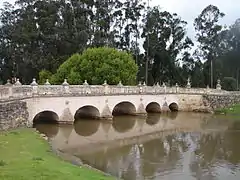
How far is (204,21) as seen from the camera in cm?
6481

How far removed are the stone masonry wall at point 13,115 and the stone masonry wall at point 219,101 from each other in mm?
28207

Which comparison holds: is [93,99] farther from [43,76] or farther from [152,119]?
[43,76]

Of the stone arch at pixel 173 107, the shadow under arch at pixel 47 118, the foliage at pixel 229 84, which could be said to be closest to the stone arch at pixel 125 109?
the stone arch at pixel 173 107

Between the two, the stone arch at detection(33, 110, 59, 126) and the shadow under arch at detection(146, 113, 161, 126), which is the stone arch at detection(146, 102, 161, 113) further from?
the stone arch at detection(33, 110, 59, 126)

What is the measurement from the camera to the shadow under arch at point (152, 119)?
124 feet

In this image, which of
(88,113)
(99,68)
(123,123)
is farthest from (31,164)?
(99,68)

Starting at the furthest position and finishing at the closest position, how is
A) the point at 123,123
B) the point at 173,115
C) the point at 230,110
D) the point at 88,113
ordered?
the point at 230,110 < the point at 173,115 < the point at 88,113 < the point at 123,123

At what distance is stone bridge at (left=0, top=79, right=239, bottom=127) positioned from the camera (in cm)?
2874

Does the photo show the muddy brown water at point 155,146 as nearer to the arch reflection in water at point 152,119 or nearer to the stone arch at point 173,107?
the arch reflection in water at point 152,119

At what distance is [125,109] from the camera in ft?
142

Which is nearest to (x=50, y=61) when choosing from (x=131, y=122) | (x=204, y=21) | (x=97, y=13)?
(x=97, y=13)

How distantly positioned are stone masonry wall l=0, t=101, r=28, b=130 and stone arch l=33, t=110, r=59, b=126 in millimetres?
5298

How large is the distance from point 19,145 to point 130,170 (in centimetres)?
550

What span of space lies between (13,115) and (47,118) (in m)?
9.42
